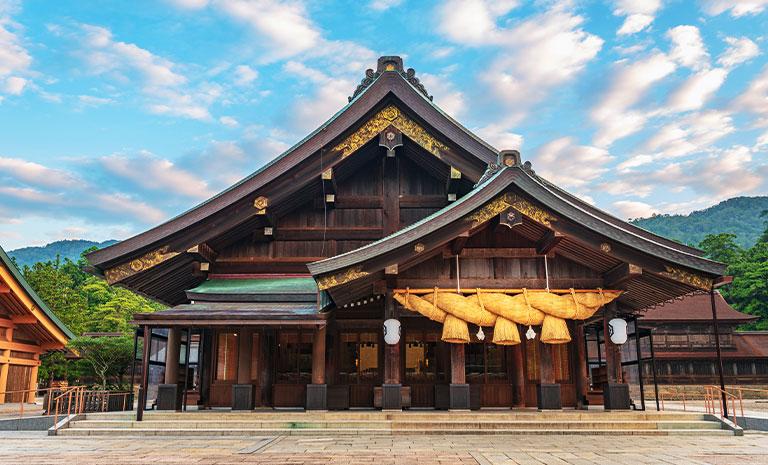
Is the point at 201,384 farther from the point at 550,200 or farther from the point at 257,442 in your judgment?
the point at 550,200

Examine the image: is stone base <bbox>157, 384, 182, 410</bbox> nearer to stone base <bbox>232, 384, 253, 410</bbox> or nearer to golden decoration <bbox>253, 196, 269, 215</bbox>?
stone base <bbox>232, 384, 253, 410</bbox>

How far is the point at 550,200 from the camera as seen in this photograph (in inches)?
454

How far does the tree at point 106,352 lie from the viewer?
20.0m

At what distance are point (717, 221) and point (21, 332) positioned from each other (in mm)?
149006

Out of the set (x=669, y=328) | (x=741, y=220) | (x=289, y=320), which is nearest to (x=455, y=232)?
(x=289, y=320)

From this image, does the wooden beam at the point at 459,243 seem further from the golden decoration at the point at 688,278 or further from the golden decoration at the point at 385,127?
the golden decoration at the point at 688,278

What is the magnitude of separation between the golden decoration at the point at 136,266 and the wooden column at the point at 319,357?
3.90 meters

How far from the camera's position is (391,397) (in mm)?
11945

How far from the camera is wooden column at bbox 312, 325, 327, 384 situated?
40.8ft

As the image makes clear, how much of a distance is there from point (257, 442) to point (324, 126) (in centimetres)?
726

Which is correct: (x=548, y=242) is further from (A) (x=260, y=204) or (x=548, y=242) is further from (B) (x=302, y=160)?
A: (A) (x=260, y=204)

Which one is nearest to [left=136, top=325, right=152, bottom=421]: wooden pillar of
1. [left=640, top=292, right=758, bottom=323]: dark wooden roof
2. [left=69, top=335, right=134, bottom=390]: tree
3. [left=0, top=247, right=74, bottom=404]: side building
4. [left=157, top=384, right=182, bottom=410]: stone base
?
[left=157, top=384, right=182, bottom=410]: stone base

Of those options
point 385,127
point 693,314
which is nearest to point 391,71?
point 385,127

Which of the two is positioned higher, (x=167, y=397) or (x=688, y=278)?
(x=688, y=278)
